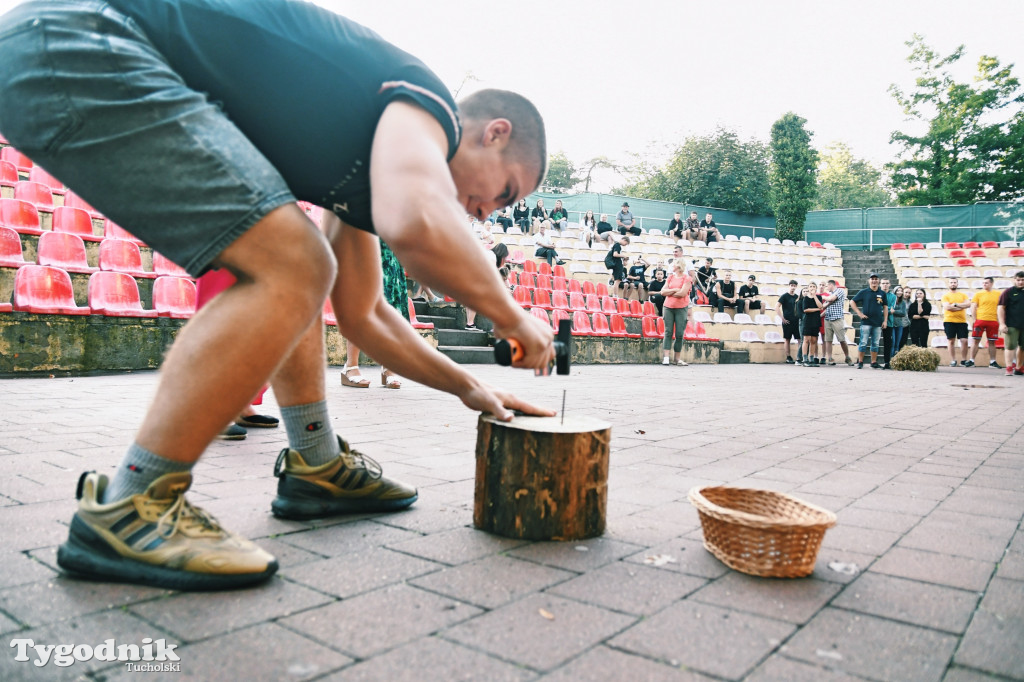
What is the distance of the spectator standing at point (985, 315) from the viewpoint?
47.7 ft

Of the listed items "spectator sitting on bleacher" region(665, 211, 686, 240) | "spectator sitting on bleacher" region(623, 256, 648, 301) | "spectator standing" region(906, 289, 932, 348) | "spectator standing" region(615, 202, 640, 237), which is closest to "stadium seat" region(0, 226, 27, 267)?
"spectator sitting on bleacher" region(623, 256, 648, 301)

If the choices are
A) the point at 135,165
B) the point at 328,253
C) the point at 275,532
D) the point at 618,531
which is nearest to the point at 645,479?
the point at 618,531

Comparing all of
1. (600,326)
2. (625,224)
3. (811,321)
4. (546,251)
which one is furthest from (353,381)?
(625,224)

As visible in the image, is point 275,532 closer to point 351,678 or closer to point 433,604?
point 433,604

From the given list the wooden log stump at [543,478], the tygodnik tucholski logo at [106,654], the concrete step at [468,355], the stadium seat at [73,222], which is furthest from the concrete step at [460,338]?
the tygodnik tucholski logo at [106,654]

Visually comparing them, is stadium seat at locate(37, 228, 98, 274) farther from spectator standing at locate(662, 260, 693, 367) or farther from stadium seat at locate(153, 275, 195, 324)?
spectator standing at locate(662, 260, 693, 367)

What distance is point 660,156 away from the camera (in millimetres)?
52969

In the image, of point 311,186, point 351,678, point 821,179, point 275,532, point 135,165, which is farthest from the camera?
point 821,179

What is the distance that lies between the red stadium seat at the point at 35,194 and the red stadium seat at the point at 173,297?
9.65ft

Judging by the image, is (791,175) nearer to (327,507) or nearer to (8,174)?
(8,174)

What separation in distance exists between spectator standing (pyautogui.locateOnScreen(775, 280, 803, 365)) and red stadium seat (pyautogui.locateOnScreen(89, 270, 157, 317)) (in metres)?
13.0

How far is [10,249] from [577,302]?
9359 millimetres

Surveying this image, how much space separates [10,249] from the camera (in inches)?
267

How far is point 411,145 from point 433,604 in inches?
36.8
